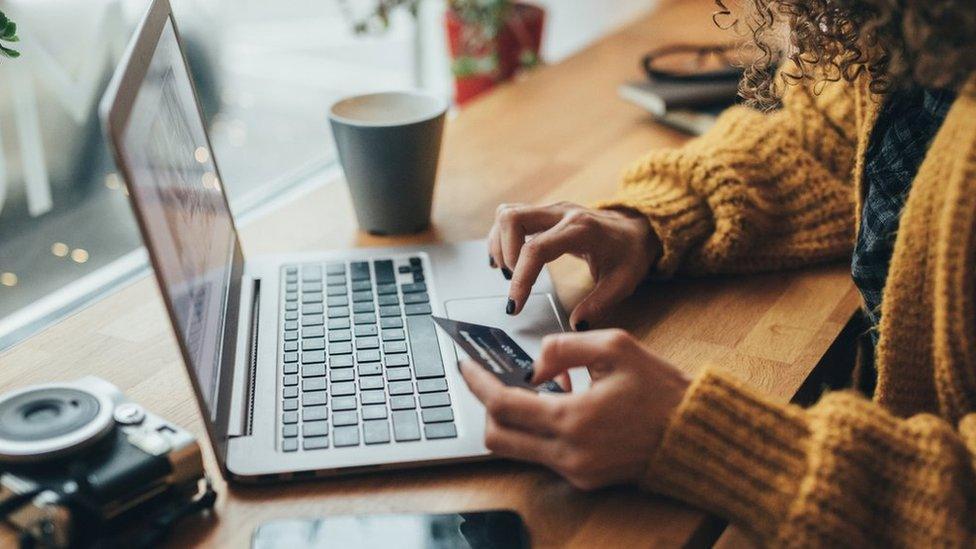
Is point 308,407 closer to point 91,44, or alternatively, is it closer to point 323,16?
point 91,44

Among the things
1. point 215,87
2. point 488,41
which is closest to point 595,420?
point 488,41

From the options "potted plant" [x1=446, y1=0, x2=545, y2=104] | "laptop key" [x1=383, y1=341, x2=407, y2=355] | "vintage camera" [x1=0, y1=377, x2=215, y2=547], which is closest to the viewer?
"vintage camera" [x1=0, y1=377, x2=215, y2=547]

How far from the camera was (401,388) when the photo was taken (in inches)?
27.8

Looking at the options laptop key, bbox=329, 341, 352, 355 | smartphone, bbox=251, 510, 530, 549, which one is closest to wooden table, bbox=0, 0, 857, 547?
smartphone, bbox=251, 510, 530, 549

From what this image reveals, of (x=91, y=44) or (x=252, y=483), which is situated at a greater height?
(x=91, y=44)

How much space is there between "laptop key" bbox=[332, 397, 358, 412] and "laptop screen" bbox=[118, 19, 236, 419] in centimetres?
9

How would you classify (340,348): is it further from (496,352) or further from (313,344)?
(496,352)

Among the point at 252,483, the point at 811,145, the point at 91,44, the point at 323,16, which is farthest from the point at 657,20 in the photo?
the point at 252,483

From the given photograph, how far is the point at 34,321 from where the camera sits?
0.94 meters

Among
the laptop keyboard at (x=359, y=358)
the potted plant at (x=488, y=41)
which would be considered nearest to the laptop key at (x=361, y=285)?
the laptop keyboard at (x=359, y=358)

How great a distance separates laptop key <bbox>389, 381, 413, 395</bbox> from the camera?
70 cm

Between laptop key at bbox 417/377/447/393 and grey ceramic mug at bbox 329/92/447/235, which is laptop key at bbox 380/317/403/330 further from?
grey ceramic mug at bbox 329/92/447/235

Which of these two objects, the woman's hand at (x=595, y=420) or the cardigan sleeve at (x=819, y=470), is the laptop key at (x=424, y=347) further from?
the cardigan sleeve at (x=819, y=470)

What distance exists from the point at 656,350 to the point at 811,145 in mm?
353
